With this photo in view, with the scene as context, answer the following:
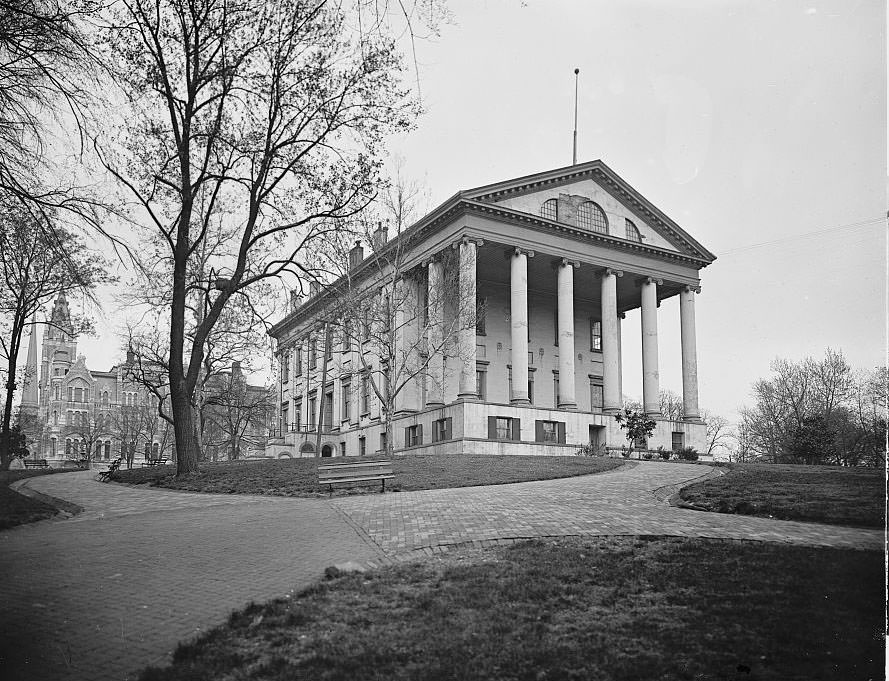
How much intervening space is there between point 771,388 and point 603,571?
5189cm

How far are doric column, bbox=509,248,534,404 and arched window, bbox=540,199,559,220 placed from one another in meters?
2.88

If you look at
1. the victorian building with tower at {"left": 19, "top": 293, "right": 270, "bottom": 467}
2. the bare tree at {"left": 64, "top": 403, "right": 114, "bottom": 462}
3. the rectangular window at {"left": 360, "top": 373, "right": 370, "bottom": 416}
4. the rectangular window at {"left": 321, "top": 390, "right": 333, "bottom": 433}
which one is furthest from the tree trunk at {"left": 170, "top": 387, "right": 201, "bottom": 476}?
the victorian building with tower at {"left": 19, "top": 293, "right": 270, "bottom": 467}

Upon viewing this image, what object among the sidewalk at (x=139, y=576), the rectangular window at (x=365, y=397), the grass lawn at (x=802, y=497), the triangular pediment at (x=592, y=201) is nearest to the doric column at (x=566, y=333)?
the triangular pediment at (x=592, y=201)

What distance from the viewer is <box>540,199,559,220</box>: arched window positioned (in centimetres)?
4444

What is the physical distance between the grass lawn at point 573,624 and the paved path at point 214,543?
863 mm

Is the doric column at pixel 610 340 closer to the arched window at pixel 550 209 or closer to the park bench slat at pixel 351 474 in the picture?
the arched window at pixel 550 209

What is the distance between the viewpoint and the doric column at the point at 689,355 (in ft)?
158

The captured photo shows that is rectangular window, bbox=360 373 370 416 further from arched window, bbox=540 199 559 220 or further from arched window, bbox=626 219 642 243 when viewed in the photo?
arched window, bbox=626 219 642 243

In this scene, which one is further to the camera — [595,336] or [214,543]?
[595,336]

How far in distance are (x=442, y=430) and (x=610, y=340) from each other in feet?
40.5

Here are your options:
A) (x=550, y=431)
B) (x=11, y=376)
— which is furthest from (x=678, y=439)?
(x=11, y=376)

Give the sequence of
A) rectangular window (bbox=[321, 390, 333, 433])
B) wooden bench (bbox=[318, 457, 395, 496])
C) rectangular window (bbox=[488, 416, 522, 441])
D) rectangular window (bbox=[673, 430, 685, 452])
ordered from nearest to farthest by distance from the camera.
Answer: wooden bench (bbox=[318, 457, 395, 496]) < rectangular window (bbox=[488, 416, 522, 441]) < rectangular window (bbox=[673, 430, 685, 452]) < rectangular window (bbox=[321, 390, 333, 433])

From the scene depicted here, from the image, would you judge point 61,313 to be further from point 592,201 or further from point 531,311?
point 531,311

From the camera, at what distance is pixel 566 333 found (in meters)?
43.9
